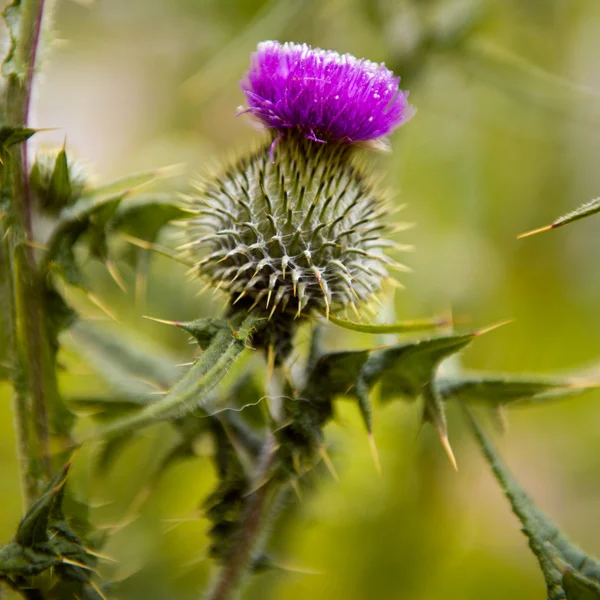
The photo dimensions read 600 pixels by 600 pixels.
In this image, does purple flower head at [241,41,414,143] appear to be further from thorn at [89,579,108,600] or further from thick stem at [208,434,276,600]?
thorn at [89,579,108,600]

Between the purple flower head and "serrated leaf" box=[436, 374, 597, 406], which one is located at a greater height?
the purple flower head

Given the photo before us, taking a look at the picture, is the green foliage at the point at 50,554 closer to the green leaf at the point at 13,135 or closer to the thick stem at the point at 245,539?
the thick stem at the point at 245,539

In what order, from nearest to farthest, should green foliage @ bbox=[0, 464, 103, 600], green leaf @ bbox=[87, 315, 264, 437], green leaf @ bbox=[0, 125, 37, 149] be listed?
green leaf @ bbox=[87, 315, 264, 437], green foliage @ bbox=[0, 464, 103, 600], green leaf @ bbox=[0, 125, 37, 149]

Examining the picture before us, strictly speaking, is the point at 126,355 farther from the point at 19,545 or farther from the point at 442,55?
the point at 442,55

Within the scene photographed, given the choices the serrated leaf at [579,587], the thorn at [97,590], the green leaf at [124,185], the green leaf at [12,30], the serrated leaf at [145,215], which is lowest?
the thorn at [97,590]

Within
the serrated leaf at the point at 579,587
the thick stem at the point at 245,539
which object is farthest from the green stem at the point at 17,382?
the serrated leaf at the point at 579,587

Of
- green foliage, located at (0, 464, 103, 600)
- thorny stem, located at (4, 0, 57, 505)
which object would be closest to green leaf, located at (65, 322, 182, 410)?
thorny stem, located at (4, 0, 57, 505)

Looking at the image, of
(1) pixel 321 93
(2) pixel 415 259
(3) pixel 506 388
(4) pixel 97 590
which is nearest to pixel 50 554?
(4) pixel 97 590
